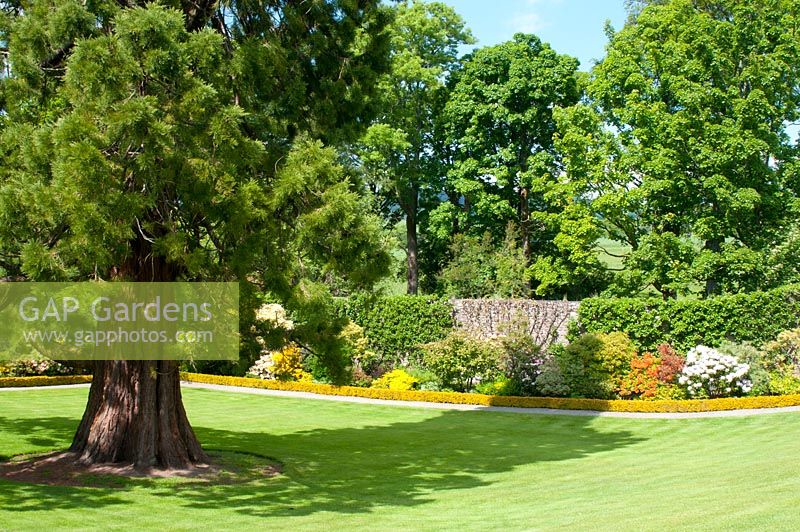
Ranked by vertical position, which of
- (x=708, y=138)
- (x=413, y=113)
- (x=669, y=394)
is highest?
(x=413, y=113)

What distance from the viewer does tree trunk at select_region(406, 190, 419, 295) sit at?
38.1 metres

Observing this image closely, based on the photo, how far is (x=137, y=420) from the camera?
12188mm

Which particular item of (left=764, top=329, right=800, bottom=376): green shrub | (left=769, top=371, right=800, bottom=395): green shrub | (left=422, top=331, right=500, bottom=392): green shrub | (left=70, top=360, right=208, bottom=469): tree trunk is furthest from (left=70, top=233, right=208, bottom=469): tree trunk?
(left=764, top=329, right=800, bottom=376): green shrub

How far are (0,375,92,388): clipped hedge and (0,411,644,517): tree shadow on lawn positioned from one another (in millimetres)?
6366

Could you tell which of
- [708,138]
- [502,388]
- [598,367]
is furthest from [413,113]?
[598,367]

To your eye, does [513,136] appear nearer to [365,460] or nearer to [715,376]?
[715,376]

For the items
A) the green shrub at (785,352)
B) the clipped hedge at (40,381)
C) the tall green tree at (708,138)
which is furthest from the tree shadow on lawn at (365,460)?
the tall green tree at (708,138)

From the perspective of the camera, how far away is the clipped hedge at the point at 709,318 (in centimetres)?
2262

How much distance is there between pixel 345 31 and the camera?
41.2 ft

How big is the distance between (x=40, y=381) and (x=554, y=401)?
1402 cm

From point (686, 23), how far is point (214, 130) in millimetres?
22104

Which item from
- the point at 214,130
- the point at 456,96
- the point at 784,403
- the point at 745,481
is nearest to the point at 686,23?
the point at 456,96

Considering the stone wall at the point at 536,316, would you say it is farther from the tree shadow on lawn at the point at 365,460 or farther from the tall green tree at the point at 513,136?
the tall green tree at the point at 513,136

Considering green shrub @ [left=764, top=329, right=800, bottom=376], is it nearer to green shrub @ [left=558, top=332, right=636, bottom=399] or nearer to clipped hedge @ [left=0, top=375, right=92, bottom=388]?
green shrub @ [left=558, top=332, right=636, bottom=399]
